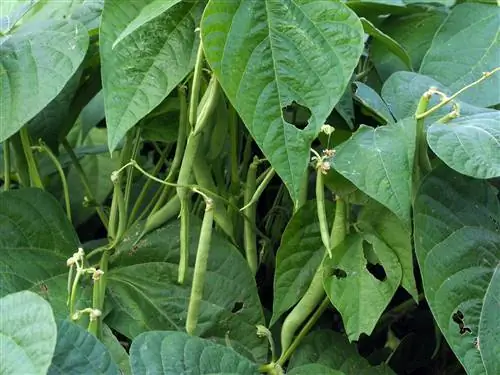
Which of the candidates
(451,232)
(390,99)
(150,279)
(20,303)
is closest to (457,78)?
(390,99)

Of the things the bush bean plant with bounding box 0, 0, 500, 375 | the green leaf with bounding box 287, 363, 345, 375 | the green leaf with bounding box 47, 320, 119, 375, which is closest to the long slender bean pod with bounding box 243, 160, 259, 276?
the bush bean plant with bounding box 0, 0, 500, 375

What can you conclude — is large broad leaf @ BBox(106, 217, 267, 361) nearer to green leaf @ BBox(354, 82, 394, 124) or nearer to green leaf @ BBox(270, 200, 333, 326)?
green leaf @ BBox(270, 200, 333, 326)

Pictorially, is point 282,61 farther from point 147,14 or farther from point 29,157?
point 29,157

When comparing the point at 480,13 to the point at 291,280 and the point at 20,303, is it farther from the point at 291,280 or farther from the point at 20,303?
the point at 20,303

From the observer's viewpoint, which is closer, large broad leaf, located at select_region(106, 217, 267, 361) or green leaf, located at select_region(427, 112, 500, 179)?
green leaf, located at select_region(427, 112, 500, 179)

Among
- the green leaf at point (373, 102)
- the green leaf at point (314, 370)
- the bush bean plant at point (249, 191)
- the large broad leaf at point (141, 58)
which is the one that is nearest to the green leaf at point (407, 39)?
the bush bean plant at point (249, 191)
